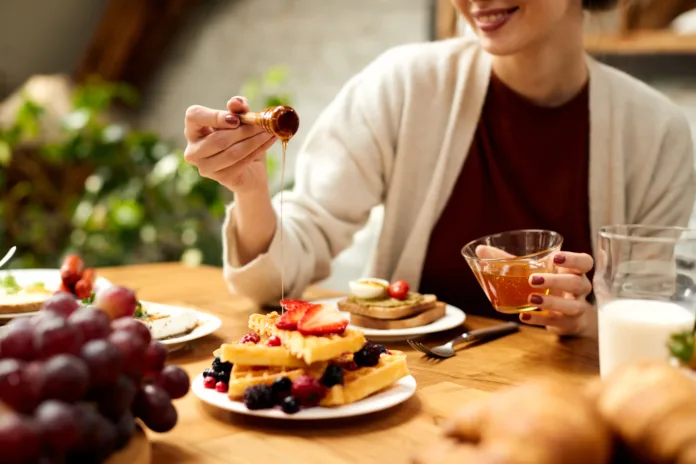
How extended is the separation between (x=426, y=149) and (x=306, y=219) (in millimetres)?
397

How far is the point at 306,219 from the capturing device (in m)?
1.94

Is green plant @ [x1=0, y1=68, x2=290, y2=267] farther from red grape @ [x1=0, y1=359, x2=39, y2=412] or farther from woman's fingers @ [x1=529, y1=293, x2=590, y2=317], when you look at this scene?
red grape @ [x1=0, y1=359, x2=39, y2=412]

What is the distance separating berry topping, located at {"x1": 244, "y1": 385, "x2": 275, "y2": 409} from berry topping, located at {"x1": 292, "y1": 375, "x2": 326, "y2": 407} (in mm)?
35

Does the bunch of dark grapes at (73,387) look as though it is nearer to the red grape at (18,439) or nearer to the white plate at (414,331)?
the red grape at (18,439)

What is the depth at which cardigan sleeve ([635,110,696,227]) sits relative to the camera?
79.0 inches

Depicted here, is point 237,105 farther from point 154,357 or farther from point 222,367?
point 154,357

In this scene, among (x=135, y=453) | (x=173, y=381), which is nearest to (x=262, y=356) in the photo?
(x=173, y=381)

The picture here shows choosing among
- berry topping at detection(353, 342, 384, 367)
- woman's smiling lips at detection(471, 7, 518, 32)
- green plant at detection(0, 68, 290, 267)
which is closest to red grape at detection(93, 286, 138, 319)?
berry topping at detection(353, 342, 384, 367)

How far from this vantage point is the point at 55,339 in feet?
2.51

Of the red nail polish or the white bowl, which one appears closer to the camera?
the red nail polish

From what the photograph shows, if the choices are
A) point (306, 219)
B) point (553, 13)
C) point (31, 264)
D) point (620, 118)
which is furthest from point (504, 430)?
point (31, 264)

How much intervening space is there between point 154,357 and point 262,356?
194mm

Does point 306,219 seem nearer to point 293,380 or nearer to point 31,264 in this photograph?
point 293,380

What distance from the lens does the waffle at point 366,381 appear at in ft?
3.44
